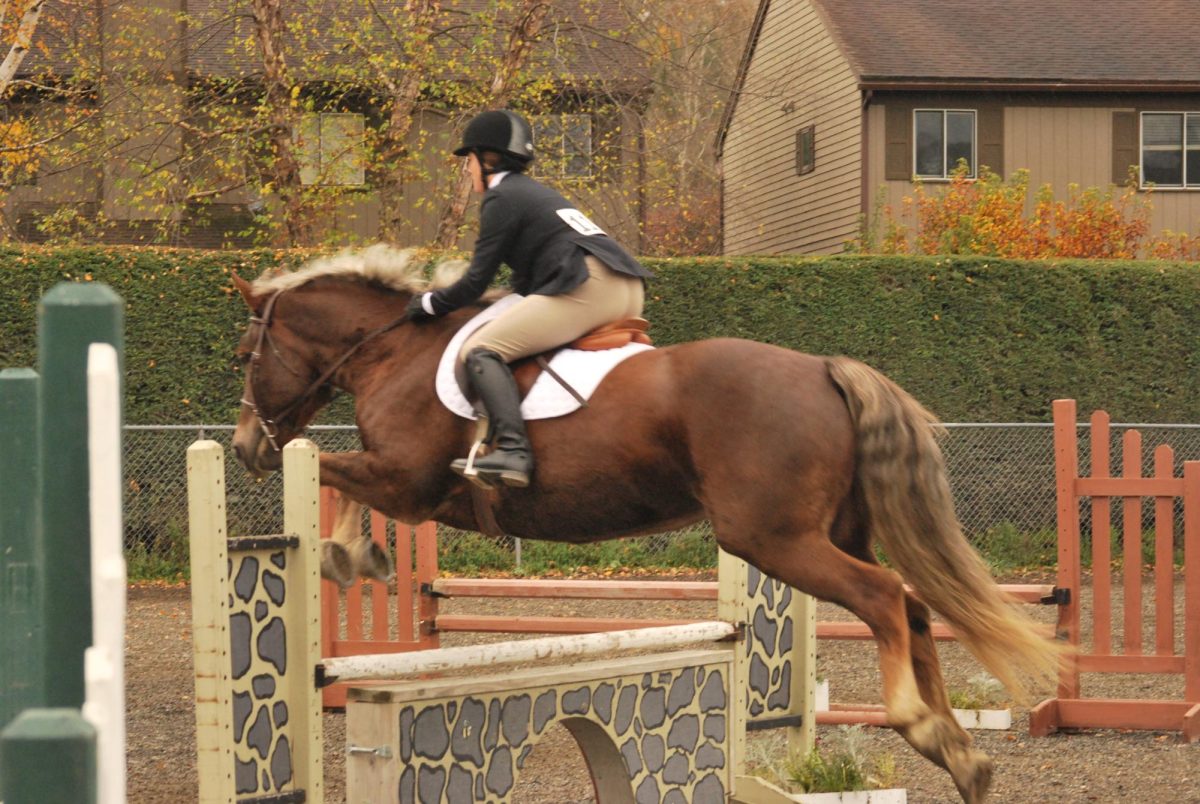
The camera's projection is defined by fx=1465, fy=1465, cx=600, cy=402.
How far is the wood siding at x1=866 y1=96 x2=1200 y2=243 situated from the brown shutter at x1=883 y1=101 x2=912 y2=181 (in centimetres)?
Answer: 8

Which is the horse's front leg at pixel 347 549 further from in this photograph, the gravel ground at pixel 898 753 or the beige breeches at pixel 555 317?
the gravel ground at pixel 898 753

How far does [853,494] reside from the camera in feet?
15.1

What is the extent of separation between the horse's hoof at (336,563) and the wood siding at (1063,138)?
55.7ft

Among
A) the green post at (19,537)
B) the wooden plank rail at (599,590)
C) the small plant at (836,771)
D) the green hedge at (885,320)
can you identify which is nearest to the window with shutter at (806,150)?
the green hedge at (885,320)

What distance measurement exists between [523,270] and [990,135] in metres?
17.2

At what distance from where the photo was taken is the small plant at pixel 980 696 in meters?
7.30

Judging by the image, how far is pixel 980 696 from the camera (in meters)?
7.39

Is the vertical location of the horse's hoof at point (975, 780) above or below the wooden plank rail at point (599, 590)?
below

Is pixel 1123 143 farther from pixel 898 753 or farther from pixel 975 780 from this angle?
pixel 975 780

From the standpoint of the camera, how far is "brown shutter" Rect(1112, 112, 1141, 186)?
2097 centimetres

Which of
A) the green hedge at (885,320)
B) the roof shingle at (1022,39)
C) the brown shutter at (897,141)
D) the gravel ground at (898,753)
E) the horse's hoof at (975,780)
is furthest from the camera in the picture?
the roof shingle at (1022,39)

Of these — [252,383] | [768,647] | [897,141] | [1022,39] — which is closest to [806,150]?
[897,141]

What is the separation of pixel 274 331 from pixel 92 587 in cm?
407

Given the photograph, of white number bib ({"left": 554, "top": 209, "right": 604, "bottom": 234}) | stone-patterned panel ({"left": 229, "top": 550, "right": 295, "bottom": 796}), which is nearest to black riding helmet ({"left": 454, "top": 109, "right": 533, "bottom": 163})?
white number bib ({"left": 554, "top": 209, "right": 604, "bottom": 234})
